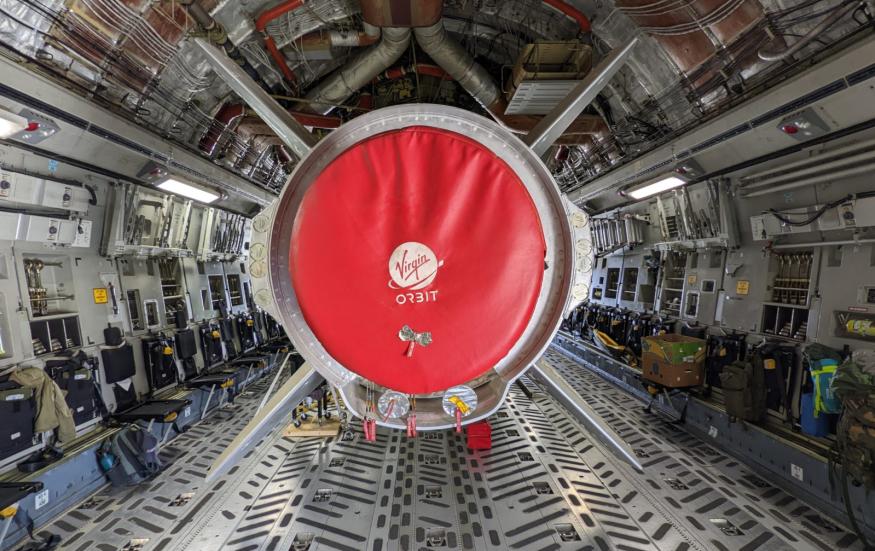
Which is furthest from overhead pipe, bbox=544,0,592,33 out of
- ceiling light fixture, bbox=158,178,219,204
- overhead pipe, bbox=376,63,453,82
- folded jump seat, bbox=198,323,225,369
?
folded jump seat, bbox=198,323,225,369

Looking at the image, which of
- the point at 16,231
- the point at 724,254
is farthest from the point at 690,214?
the point at 16,231

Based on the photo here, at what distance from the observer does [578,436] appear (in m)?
5.02

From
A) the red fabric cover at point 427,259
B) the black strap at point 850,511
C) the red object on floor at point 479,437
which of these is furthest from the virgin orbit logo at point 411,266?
the black strap at point 850,511

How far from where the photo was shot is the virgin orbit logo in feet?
4.34

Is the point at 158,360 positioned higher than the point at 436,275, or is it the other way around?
the point at 436,275

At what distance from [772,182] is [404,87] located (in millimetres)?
4823

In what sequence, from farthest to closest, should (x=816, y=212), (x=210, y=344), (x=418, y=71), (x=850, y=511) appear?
1. (x=210, y=344)
2. (x=418, y=71)
3. (x=816, y=212)
4. (x=850, y=511)

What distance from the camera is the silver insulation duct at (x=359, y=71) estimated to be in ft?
14.7

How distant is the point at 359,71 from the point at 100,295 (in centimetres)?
433

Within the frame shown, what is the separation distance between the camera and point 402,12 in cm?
327

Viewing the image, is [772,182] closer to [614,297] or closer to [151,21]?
[614,297]

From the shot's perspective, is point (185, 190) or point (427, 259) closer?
point (427, 259)

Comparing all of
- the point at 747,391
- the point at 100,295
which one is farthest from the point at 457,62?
the point at 100,295

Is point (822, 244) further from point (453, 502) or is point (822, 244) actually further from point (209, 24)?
point (209, 24)
